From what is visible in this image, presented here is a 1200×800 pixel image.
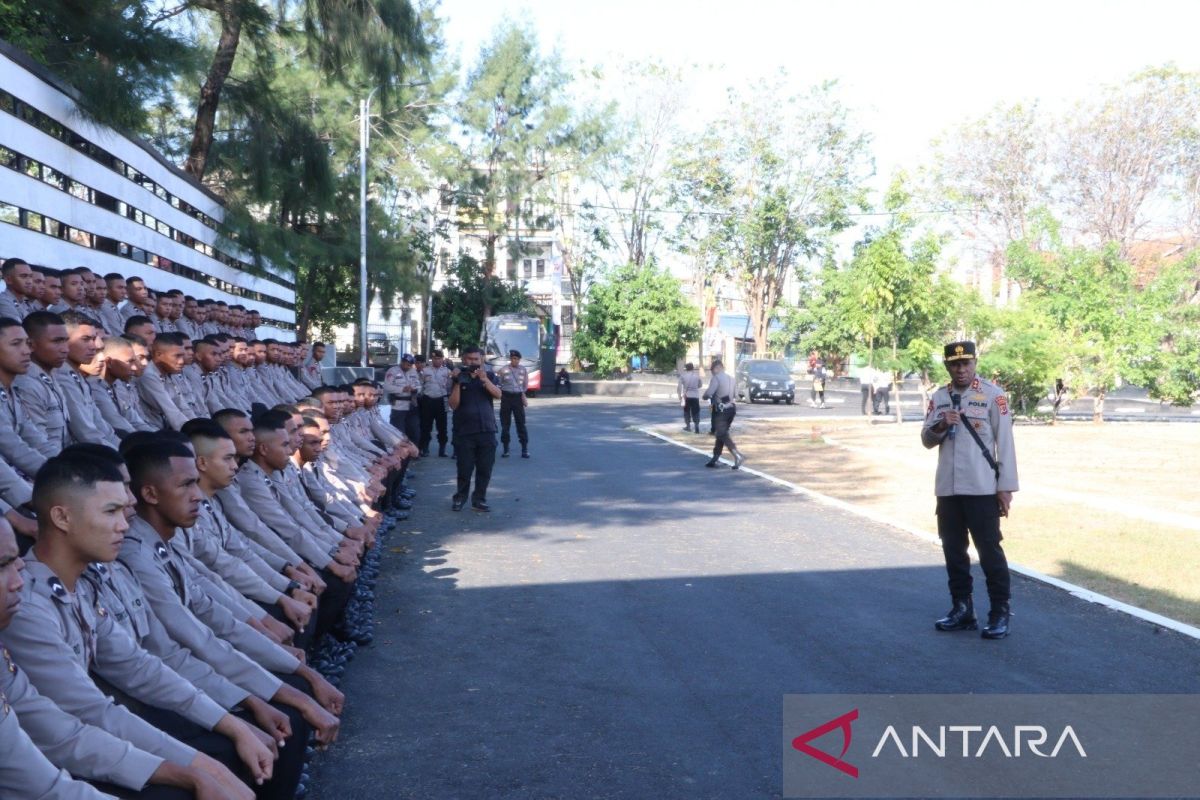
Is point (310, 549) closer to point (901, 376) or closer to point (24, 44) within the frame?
point (24, 44)

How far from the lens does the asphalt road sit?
18.2 ft

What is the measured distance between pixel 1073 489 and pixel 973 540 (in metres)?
9.41

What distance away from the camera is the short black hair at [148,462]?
15.9 ft

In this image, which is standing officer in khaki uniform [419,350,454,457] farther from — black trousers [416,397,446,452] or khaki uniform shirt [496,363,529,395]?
khaki uniform shirt [496,363,529,395]

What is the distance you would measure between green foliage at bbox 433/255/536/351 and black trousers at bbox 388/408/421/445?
36.1m

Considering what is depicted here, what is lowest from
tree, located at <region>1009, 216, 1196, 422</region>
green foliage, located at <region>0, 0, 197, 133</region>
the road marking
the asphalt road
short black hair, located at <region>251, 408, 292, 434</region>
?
the asphalt road

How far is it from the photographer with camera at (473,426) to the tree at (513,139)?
39.5 m

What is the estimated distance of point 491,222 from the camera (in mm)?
54812

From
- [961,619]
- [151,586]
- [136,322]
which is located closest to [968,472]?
[961,619]

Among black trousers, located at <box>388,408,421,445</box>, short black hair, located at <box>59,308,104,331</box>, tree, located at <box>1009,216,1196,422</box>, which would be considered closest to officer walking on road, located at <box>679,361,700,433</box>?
black trousers, located at <box>388,408,421,445</box>

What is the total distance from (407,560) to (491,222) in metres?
45.1

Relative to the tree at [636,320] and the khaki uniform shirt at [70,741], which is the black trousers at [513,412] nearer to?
Result: the khaki uniform shirt at [70,741]

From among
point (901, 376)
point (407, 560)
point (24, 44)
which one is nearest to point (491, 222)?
point (901, 376)

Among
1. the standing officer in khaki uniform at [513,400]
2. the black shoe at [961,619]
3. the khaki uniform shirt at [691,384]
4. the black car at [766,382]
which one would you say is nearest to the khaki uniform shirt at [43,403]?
the black shoe at [961,619]
